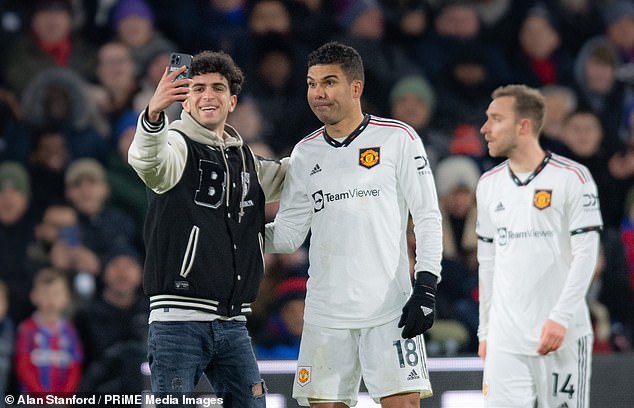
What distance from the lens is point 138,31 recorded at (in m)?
9.62

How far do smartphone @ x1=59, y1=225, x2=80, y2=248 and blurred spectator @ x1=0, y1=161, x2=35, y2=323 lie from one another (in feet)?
0.74

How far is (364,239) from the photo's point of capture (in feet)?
17.5

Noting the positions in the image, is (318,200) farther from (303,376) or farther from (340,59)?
(303,376)

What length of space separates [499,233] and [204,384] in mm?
1960

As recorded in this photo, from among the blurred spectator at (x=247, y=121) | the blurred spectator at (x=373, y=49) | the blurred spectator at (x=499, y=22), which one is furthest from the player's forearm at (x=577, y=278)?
the blurred spectator at (x=499, y=22)

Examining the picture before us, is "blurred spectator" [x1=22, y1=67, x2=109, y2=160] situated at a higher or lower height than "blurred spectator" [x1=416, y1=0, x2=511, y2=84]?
lower

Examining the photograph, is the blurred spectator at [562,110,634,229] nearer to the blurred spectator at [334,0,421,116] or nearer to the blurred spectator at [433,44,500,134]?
the blurred spectator at [433,44,500,134]

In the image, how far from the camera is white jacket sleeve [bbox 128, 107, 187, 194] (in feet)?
15.7

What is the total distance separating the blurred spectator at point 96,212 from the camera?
8.43 meters

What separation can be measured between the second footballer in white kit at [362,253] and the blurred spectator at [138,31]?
4.24m

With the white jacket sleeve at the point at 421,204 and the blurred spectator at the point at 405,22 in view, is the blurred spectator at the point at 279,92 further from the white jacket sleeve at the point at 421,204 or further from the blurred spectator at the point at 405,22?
the white jacket sleeve at the point at 421,204

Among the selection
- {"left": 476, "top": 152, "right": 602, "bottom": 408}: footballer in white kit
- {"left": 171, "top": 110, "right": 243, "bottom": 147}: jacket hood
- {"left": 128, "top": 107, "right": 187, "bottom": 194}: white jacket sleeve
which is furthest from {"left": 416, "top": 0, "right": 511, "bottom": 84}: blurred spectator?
{"left": 128, "top": 107, "right": 187, "bottom": 194}: white jacket sleeve

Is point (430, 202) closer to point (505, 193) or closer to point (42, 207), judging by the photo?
point (505, 193)

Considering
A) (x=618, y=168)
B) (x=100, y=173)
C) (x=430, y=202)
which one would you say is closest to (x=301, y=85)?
(x=100, y=173)
